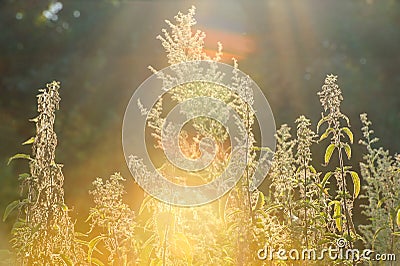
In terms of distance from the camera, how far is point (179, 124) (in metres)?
1.49

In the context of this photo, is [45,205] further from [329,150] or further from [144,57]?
[144,57]

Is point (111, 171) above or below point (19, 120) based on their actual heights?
below

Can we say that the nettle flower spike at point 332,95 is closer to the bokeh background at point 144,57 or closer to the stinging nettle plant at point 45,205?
the stinging nettle plant at point 45,205

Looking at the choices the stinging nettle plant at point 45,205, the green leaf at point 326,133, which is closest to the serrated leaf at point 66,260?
the stinging nettle plant at point 45,205

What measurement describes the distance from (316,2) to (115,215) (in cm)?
560

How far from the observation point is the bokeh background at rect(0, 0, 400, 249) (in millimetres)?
5770

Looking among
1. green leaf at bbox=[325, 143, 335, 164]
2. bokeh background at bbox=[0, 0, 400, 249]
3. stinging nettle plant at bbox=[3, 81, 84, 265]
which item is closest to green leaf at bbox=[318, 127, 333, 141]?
green leaf at bbox=[325, 143, 335, 164]

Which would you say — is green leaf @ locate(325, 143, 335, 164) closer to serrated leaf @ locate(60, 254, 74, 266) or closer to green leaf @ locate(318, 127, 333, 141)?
green leaf @ locate(318, 127, 333, 141)

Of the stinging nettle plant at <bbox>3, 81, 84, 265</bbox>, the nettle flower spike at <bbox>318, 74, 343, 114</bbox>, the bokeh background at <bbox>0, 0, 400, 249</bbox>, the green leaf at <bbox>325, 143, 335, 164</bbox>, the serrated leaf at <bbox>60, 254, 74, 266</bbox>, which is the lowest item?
the serrated leaf at <bbox>60, 254, 74, 266</bbox>

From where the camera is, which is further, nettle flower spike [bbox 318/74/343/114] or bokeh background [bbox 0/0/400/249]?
bokeh background [bbox 0/0/400/249]

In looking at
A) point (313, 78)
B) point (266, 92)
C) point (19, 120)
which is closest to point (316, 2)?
point (313, 78)

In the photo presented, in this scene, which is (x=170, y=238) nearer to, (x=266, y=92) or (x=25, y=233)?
(x=25, y=233)

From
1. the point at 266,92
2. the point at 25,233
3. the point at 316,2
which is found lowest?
the point at 25,233

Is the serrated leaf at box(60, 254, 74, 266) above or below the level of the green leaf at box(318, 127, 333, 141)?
below
